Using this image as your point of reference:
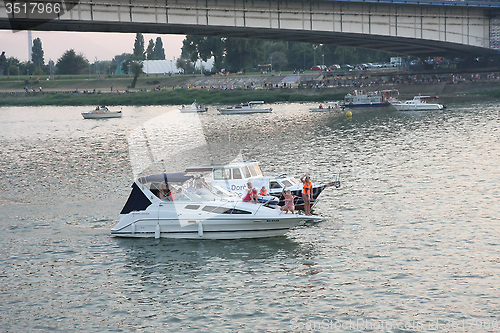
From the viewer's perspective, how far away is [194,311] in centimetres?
2333

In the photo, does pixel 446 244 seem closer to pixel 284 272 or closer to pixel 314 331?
pixel 284 272

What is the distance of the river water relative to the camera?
74.3 feet

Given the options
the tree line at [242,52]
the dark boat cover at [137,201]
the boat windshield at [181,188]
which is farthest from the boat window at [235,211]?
the tree line at [242,52]

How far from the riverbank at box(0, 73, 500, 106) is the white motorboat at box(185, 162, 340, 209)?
93.5 m

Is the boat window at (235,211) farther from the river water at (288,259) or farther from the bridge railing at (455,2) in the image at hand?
the bridge railing at (455,2)

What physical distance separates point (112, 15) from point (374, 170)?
31.8 m

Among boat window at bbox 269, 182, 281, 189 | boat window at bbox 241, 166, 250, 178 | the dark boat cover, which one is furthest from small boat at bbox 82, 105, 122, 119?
the dark boat cover

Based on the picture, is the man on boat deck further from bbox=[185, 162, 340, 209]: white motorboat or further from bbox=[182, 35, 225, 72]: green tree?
bbox=[182, 35, 225, 72]: green tree

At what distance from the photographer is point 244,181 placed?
1465 inches

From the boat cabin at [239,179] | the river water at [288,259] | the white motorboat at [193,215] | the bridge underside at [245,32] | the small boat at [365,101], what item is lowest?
the river water at [288,259]

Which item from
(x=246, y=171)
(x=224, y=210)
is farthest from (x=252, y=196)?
(x=246, y=171)

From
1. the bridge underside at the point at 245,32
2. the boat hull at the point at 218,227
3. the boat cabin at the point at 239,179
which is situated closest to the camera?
the boat hull at the point at 218,227

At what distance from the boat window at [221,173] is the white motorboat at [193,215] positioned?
3673 mm

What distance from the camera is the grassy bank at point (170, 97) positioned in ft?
476
